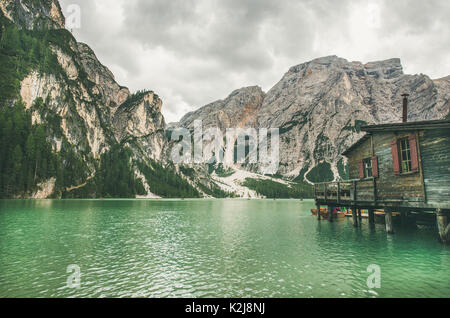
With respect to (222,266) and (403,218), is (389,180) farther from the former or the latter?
(222,266)

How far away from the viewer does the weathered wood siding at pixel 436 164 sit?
20.1 m

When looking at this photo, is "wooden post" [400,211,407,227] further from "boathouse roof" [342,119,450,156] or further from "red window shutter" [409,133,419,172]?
"red window shutter" [409,133,419,172]

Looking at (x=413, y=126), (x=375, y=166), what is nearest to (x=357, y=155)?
(x=375, y=166)

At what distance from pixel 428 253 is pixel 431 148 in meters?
8.57

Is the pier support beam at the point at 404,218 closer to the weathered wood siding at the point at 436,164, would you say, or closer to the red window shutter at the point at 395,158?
the red window shutter at the point at 395,158

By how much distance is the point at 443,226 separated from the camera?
2120 centimetres

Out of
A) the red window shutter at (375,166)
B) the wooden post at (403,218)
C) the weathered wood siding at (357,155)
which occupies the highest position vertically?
the weathered wood siding at (357,155)

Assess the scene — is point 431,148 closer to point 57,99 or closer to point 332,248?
point 332,248

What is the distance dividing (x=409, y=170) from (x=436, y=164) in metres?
2.73

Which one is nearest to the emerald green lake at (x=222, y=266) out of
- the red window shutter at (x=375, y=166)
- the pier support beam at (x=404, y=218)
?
the red window shutter at (x=375, y=166)

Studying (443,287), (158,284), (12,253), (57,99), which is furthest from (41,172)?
(443,287)

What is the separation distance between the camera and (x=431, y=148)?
21.2 meters

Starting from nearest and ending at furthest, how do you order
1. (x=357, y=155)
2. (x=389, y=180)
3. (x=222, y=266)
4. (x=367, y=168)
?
(x=222, y=266) → (x=389, y=180) → (x=367, y=168) → (x=357, y=155)

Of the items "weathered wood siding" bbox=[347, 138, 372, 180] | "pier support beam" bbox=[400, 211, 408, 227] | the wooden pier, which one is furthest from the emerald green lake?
"weathered wood siding" bbox=[347, 138, 372, 180]
